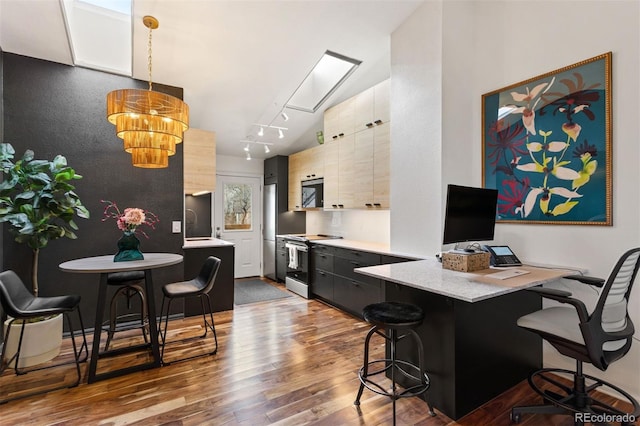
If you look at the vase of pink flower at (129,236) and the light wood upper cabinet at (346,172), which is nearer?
the vase of pink flower at (129,236)

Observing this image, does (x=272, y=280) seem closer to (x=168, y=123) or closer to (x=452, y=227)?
(x=168, y=123)

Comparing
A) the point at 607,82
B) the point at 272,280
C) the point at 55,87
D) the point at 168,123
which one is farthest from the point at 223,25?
the point at 272,280

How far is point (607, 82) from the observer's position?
7.06 ft

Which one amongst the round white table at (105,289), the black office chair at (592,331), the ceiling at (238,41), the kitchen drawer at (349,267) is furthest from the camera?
the kitchen drawer at (349,267)

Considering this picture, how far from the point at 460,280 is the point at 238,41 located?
309 cm

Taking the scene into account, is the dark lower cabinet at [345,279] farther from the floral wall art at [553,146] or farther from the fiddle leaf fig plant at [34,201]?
the fiddle leaf fig plant at [34,201]

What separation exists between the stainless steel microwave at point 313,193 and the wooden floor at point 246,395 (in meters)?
2.47

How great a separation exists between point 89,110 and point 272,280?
3.94m

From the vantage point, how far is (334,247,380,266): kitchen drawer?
3439 millimetres

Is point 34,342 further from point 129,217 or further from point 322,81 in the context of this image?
point 322,81

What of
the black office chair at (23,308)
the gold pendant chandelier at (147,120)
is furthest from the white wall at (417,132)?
the black office chair at (23,308)

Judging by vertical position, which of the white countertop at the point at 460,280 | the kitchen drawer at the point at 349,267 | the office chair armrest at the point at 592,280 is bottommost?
the kitchen drawer at the point at 349,267

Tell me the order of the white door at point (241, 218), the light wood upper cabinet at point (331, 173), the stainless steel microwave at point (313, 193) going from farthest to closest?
1. the white door at point (241, 218)
2. the stainless steel microwave at point (313, 193)
3. the light wood upper cabinet at point (331, 173)

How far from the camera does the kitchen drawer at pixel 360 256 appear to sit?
3.44 meters
